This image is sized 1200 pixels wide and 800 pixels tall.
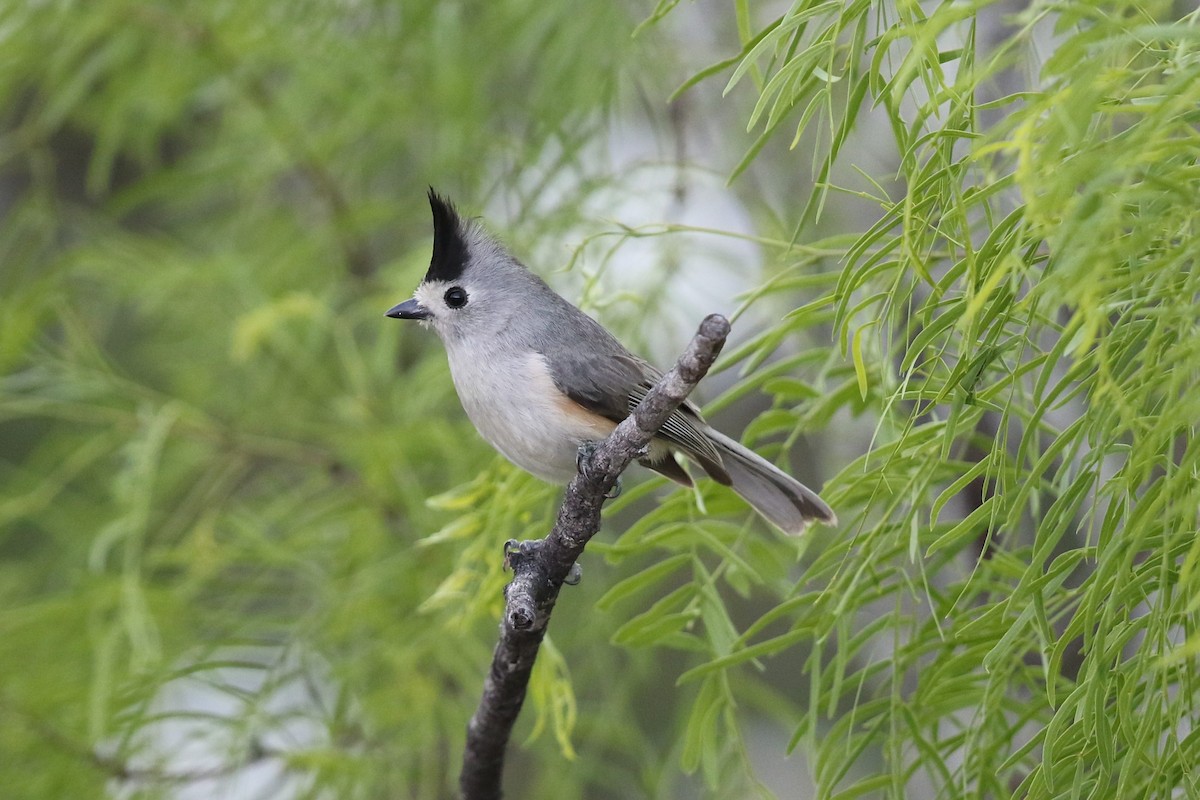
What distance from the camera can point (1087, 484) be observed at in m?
0.86

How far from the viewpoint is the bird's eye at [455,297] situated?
1.66 metres

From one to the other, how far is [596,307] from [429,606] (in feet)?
1.31

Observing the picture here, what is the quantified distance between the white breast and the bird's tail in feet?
0.50

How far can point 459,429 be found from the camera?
222cm

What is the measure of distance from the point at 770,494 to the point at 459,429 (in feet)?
2.93

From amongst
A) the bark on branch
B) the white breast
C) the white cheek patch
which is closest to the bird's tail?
the white breast

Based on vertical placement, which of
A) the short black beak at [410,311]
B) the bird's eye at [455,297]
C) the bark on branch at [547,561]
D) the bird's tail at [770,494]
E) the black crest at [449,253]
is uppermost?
the black crest at [449,253]

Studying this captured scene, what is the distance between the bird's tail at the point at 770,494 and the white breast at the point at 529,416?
0.50 ft

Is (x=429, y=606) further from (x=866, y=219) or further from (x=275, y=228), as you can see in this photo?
(x=275, y=228)

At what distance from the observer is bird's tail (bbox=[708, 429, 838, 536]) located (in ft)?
4.71

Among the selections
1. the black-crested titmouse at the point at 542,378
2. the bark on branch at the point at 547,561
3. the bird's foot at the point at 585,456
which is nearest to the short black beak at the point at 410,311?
the black-crested titmouse at the point at 542,378

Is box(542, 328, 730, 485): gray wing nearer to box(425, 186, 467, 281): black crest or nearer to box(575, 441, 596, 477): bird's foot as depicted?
box(575, 441, 596, 477): bird's foot

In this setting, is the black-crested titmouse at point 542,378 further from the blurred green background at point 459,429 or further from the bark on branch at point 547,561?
the bark on branch at point 547,561

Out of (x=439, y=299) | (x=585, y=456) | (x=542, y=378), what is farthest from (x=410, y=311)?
(x=585, y=456)
